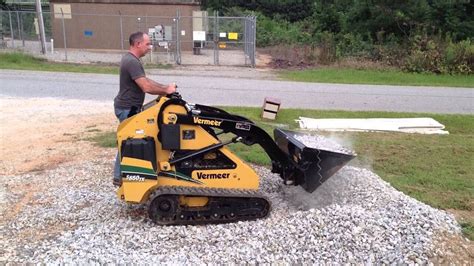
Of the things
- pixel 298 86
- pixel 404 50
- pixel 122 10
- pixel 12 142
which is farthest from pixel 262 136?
pixel 122 10

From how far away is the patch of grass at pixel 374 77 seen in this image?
18.5 meters

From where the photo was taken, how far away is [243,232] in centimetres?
514

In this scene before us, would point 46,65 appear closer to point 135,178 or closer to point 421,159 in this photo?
point 421,159

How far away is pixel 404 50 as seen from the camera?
23203 millimetres

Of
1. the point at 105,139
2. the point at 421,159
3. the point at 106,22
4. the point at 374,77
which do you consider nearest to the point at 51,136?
the point at 105,139

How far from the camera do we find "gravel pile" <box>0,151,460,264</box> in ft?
15.4

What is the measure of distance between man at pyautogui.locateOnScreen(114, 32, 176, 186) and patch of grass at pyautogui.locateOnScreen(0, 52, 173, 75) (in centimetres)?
1302

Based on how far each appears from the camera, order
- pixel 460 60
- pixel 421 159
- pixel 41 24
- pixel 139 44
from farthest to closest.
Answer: pixel 41 24 → pixel 460 60 → pixel 421 159 → pixel 139 44

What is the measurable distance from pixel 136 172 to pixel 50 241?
106 centimetres

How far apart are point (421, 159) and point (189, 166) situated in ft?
14.6

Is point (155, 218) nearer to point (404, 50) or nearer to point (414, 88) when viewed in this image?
point (414, 88)

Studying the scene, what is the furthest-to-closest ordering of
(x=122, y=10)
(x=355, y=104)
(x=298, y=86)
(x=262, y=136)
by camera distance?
1. (x=122, y=10)
2. (x=298, y=86)
3. (x=355, y=104)
4. (x=262, y=136)

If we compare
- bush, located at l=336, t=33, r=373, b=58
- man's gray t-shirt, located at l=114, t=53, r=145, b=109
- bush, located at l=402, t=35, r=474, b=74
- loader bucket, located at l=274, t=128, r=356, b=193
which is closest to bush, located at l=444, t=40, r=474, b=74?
bush, located at l=402, t=35, r=474, b=74

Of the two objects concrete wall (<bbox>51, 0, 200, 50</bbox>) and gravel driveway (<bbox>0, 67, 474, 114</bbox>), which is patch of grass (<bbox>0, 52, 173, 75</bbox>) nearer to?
gravel driveway (<bbox>0, 67, 474, 114</bbox>)
